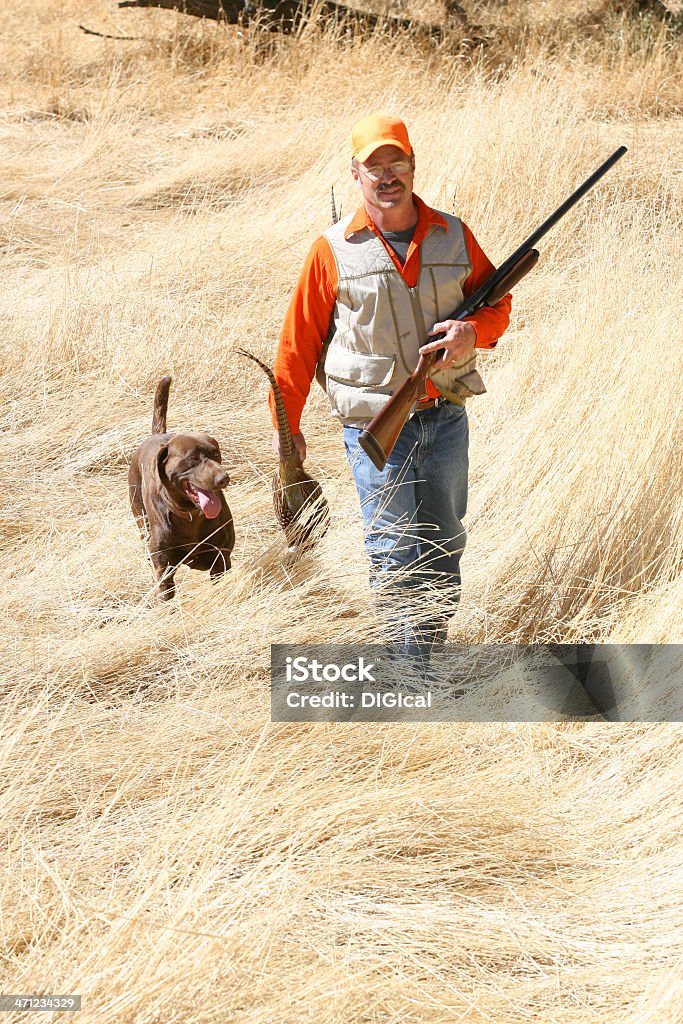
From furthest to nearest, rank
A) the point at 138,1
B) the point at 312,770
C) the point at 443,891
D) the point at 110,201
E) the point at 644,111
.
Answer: the point at 138,1 < the point at 644,111 < the point at 110,201 < the point at 312,770 < the point at 443,891

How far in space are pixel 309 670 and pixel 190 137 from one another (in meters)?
7.51

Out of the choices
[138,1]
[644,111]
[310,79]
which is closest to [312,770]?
[644,111]

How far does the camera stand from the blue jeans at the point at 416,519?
3.08 m

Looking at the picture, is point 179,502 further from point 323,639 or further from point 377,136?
point 377,136

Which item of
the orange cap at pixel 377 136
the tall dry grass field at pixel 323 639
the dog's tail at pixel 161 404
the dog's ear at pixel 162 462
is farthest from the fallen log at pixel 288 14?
the dog's ear at pixel 162 462

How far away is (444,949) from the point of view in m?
2.25

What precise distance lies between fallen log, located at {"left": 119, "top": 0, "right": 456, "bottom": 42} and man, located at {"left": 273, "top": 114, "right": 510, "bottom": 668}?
8.12 m

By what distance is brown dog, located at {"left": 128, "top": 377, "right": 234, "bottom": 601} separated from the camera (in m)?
3.04

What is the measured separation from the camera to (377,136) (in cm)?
284

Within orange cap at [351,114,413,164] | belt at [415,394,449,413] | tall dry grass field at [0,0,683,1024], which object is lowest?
tall dry grass field at [0,0,683,1024]

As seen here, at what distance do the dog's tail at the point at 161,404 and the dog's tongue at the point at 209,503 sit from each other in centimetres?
58

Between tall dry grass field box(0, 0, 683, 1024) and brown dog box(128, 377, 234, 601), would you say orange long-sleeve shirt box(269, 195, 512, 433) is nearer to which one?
brown dog box(128, 377, 234, 601)

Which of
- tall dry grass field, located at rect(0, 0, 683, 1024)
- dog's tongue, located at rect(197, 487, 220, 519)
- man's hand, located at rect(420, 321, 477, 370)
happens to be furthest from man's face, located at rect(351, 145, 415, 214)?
tall dry grass field, located at rect(0, 0, 683, 1024)

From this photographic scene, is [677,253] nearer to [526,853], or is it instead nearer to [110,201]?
[526,853]
